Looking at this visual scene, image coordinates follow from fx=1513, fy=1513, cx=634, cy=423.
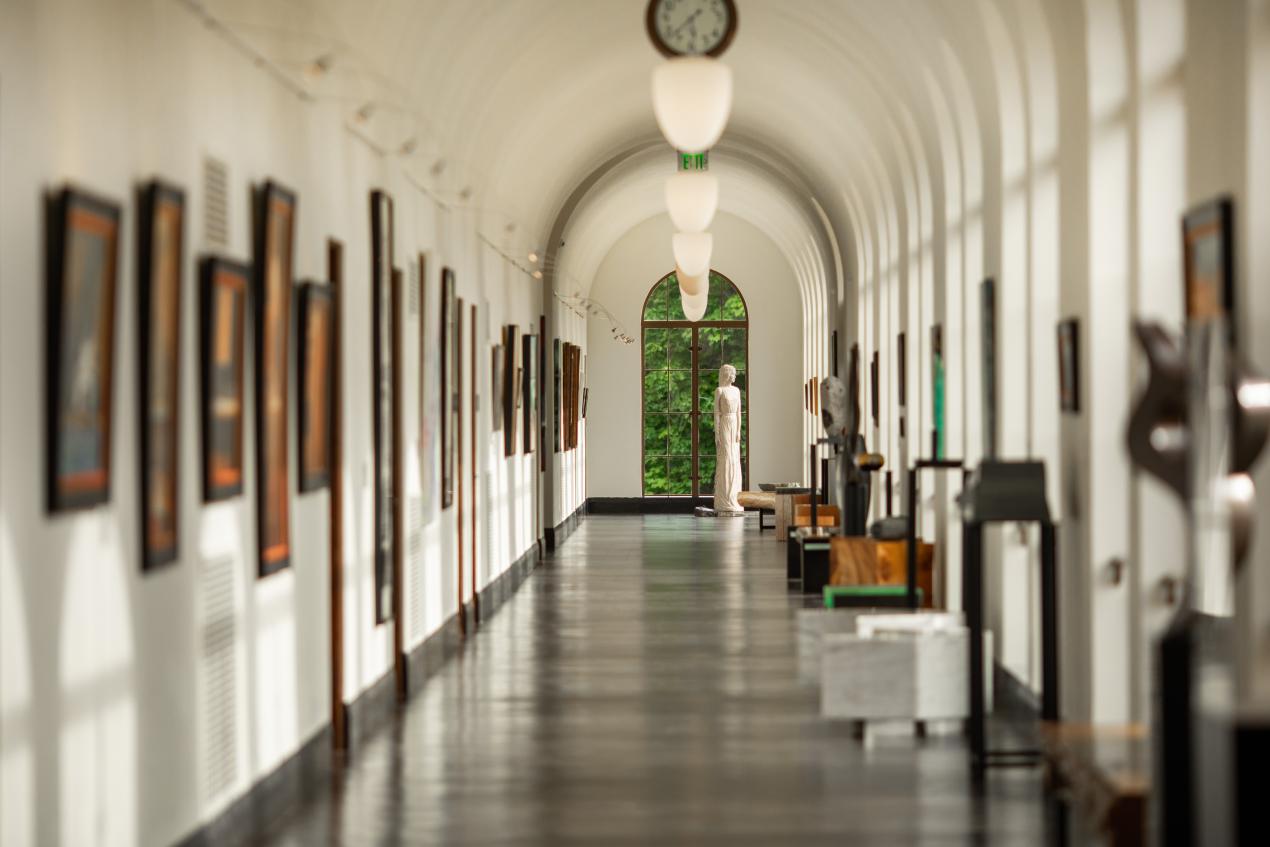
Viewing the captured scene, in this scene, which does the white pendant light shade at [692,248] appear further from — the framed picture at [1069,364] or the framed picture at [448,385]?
the framed picture at [1069,364]

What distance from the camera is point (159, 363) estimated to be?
5.57m

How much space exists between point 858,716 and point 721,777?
3.94ft

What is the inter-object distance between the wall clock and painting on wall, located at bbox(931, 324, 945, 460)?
3.68 metres

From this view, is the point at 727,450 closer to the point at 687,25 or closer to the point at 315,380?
the point at 687,25

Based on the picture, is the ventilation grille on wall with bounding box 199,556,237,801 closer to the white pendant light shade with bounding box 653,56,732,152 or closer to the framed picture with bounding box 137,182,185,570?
the framed picture with bounding box 137,182,185,570

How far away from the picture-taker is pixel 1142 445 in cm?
495

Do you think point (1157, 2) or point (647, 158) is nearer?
point (1157, 2)

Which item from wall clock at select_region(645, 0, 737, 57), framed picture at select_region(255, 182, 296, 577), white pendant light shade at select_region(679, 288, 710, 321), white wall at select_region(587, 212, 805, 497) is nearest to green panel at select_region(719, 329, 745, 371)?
white wall at select_region(587, 212, 805, 497)

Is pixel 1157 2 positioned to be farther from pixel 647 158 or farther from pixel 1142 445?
pixel 647 158

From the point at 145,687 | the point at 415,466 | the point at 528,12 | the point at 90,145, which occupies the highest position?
the point at 528,12

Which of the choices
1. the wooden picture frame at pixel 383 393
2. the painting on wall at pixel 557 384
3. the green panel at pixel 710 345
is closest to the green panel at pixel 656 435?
the green panel at pixel 710 345

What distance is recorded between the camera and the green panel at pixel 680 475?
33.1 metres

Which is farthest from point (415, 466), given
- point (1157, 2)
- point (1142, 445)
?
point (1142, 445)

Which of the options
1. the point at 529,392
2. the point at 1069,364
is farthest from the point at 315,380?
the point at 529,392
